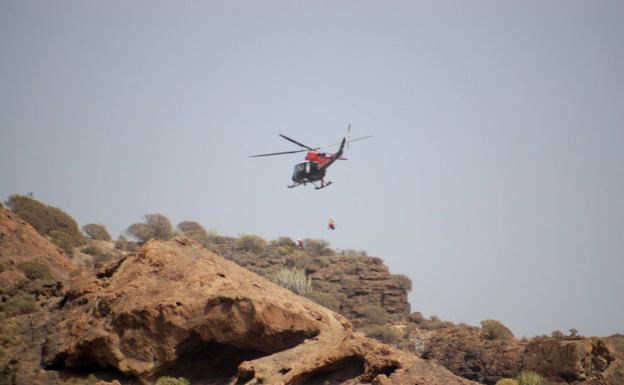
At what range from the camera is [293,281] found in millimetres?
37344

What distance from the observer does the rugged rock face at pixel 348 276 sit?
1501 inches

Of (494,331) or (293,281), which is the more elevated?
(293,281)

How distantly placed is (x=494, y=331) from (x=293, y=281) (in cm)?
1382

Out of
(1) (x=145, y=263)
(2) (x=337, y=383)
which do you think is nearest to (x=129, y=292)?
(1) (x=145, y=263)

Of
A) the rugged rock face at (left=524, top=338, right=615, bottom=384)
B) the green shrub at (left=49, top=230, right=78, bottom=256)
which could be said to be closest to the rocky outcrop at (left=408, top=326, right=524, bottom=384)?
the rugged rock face at (left=524, top=338, right=615, bottom=384)

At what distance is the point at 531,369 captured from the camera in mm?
21641

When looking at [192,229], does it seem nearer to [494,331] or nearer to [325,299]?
[325,299]

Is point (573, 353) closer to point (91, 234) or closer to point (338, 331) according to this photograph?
point (338, 331)

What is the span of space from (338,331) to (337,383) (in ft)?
6.84

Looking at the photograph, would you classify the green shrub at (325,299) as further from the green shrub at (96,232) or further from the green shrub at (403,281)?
the green shrub at (96,232)

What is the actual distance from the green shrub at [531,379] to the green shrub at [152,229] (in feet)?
104

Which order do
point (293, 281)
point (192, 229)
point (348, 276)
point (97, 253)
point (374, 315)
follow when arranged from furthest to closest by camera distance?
point (192, 229) < point (348, 276) < point (293, 281) < point (97, 253) < point (374, 315)

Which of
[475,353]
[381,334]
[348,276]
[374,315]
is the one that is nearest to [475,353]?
[475,353]

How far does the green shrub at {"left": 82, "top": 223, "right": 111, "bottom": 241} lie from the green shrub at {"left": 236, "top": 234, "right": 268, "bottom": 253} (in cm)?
1141
